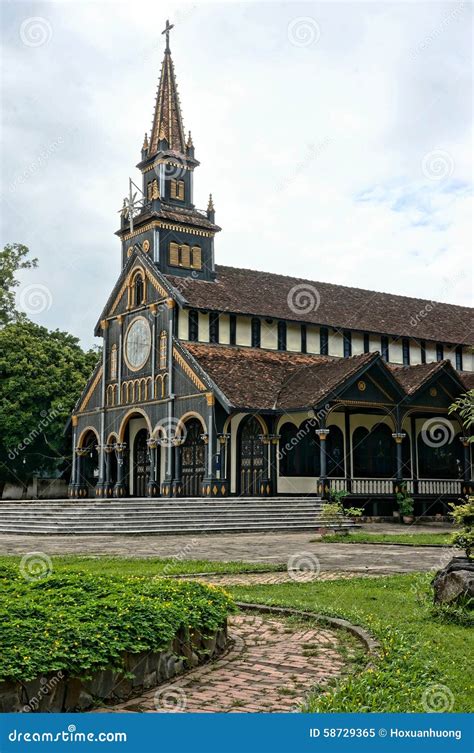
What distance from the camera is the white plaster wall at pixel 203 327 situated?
37.1m

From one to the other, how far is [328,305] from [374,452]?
9.04 meters

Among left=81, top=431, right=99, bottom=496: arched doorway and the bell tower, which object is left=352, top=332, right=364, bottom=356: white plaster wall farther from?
left=81, top=431, right=99, bottom=496: arched doorway

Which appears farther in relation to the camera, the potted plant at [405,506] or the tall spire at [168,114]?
the tall spire at [168,114]

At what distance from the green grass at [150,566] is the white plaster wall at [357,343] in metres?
26.1

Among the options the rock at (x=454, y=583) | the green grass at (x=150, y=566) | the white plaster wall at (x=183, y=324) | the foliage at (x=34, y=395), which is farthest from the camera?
the foliage at (x=34, y=395)

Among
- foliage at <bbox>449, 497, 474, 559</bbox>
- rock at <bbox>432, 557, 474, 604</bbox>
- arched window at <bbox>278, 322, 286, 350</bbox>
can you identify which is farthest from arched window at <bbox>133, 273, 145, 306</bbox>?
rock at <bbox>432, 557, 474, 604</bbox>

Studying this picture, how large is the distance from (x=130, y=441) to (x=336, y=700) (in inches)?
1384

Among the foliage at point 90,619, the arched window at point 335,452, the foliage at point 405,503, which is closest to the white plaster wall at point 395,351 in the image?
the arched window at point 335,452

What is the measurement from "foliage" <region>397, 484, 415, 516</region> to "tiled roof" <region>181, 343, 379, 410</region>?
5.23 metres

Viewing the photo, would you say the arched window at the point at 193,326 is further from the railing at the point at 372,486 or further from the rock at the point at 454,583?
the rock at the point at 454,583

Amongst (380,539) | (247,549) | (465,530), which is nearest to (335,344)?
(380,539)

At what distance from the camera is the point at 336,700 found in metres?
5.90

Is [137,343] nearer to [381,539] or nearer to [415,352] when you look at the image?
[415,352]

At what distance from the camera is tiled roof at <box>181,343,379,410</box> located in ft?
108
